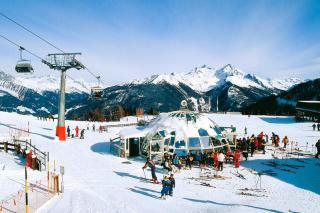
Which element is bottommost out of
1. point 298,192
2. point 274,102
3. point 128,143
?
point 298,192

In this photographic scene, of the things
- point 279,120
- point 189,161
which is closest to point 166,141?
point 189,161

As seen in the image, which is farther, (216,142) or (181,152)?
(216,142)

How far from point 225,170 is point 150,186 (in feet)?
21.9

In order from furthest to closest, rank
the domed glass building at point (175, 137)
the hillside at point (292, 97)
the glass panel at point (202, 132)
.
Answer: the hillside at point (292, 97) < the glass panel at point (202, 132) < the domed glass building at point (175, 137)

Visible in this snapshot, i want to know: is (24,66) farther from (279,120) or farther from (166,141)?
(279,120)

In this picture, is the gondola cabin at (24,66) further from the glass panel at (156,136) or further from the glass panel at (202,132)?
the glass panel at (202,132)

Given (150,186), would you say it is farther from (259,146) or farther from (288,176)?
(259,146)

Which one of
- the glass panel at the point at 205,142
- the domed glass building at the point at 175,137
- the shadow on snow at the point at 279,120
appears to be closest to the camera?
the domed glass building at the point at 175,137

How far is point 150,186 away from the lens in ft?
58.9

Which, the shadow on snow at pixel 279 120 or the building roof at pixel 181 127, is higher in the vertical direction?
the shadow on snow at pixel 279 120

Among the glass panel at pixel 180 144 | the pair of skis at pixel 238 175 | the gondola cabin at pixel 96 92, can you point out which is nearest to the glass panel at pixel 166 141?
the glass panel at pixel 180 144

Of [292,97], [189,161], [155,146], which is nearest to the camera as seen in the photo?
[189,161]

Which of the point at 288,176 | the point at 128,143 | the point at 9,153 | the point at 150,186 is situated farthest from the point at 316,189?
the point at 9,153

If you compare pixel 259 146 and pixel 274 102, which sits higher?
pixel 274 102
